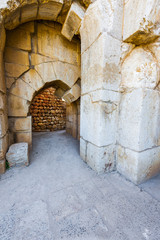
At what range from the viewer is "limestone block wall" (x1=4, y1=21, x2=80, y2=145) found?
6.21ft

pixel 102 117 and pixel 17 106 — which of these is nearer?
pixel 102 117

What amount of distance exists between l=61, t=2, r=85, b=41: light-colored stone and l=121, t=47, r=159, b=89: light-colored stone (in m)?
1.07

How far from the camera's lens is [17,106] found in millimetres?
1989

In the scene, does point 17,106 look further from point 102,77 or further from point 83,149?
point 102,77

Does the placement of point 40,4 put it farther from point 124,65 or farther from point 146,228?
point 146,228

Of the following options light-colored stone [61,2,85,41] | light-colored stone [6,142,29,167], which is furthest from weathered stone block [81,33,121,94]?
light-colored stone [6,142,29,167]

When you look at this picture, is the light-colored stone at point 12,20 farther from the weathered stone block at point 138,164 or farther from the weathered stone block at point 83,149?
the weathered stone block at point 138,164

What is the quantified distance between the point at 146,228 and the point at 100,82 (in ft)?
5.32

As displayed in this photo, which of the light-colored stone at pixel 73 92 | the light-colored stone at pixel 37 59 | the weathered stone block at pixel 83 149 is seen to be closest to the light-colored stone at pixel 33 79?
the light-colored stone at pixel 37 59

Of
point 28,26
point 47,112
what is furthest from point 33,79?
point 47,112

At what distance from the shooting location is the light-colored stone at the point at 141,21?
118 cm

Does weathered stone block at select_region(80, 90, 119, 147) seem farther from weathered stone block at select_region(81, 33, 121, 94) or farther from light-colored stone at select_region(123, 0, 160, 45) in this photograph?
light-colored stone at select_region(123, 0, 160, 45)

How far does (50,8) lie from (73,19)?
0.39m

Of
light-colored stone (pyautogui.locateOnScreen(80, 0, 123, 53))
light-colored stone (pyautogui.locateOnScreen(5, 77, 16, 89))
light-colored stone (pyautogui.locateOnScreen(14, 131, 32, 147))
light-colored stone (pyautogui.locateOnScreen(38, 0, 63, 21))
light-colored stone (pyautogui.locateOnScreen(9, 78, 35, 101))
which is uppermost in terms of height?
light-colored stone (pyautogui.locateOnScreen(38, 0, 63, 21))
